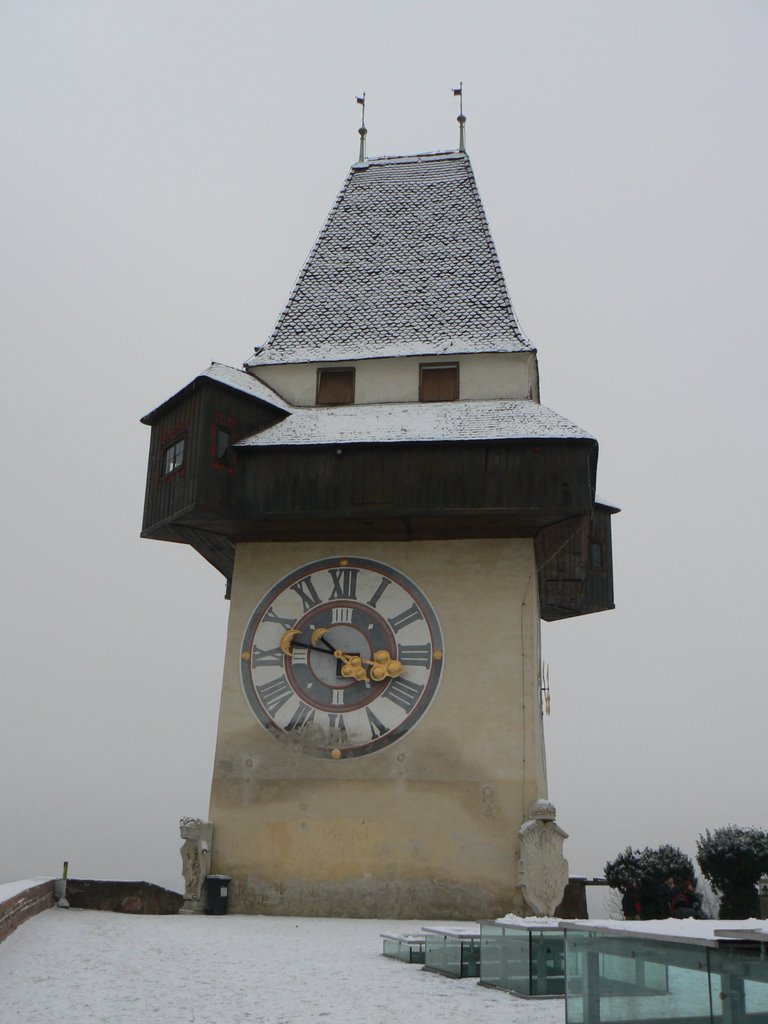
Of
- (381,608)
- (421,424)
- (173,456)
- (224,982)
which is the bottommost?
(224,982)

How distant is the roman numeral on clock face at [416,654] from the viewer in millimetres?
17500

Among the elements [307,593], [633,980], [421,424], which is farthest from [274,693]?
[633,980]

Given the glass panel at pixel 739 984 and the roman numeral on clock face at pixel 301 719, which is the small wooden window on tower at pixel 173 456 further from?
the glass panel at pixel 739 984

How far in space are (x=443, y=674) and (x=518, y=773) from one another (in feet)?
6.18

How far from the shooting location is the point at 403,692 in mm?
17344

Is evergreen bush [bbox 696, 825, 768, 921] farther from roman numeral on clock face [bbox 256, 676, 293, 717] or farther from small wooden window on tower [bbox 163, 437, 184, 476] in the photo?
small wooden window on tower [bbox 163, 437, 184, 476]

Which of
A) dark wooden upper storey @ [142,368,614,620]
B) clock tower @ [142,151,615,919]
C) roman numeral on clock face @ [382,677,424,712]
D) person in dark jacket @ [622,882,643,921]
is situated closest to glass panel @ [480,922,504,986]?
clock tower @ [142,151,615,919]

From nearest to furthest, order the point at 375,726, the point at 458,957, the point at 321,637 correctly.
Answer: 1. the point at 458,957
2. the point at 375,726
3. the point at 321,637

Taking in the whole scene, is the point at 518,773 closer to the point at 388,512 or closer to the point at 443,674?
the point at 443,674

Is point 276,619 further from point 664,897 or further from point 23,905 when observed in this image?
point 664,897

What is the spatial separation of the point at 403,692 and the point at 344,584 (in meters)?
2.05

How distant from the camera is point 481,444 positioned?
17766 millimetres

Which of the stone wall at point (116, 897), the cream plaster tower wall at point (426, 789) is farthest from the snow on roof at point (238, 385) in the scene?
the stone wall at point (116, 897)

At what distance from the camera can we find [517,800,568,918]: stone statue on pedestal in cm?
1572
